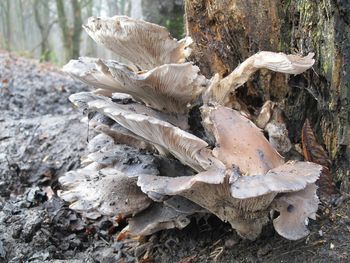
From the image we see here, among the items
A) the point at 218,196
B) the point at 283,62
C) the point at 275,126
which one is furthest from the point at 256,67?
the point at 218,196

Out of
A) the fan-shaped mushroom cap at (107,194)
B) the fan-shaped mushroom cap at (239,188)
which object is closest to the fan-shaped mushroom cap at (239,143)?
the fan-shaped mushroom cap at (239,188)

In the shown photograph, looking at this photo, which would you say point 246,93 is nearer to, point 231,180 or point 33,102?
point 231,180

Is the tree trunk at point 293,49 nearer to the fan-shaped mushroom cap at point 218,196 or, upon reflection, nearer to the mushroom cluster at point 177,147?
the mushroom cluster at point 177,147

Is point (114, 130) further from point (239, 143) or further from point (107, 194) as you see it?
point (239, 143)

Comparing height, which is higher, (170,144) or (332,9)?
(332,9)

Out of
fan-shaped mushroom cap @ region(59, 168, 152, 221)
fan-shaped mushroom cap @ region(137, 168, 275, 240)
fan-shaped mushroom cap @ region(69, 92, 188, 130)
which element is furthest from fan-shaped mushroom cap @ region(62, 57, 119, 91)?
fan-shaped mushroom cap @ region(137, 168, 275, 240)

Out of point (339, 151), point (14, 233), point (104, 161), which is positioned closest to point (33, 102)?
point (14, 233)

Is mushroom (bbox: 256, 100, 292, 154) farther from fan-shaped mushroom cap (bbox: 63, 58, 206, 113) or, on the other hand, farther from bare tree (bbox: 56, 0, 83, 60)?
bare tree (bbox: 56, 0, 83, 60)
